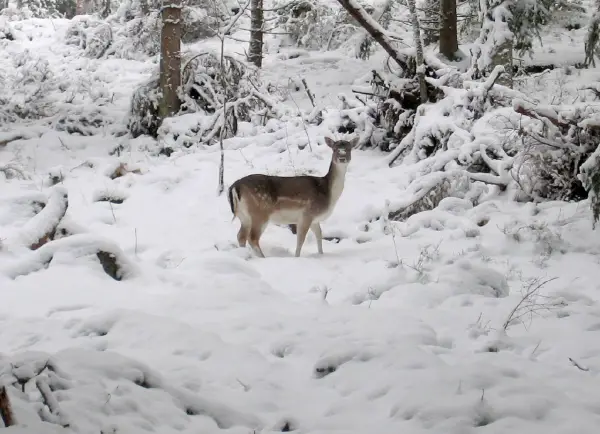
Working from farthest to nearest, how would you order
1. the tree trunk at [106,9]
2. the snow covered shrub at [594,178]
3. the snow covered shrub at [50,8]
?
the snow covered shrub at [50,8] < the tree trunk at [106,9] < the snow covered shrub at [594,178]

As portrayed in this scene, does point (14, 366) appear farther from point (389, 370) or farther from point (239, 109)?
point (239, 109)

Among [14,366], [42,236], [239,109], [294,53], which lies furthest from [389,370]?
[294,53]

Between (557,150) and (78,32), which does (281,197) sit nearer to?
(557,150)

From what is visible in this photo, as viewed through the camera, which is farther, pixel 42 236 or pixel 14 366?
pixel 42 236

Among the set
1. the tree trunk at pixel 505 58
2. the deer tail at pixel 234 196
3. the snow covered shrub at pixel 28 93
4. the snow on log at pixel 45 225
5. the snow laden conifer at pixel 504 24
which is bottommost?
the snow covered shrub at pixel 28 93

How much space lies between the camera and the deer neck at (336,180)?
8578mm

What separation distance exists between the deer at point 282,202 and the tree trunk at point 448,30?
737 cm

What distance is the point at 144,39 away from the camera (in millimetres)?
19281

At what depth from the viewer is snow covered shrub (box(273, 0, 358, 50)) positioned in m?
19.9

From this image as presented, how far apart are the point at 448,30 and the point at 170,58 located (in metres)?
6.10

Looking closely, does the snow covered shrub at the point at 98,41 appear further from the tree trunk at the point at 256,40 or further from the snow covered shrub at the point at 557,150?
the snow covered shrub at the point at 557,150

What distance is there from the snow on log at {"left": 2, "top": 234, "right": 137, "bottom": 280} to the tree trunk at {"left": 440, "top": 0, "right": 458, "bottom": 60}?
34.2 ft

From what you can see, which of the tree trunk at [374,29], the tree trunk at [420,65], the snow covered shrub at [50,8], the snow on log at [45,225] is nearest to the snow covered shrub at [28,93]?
the tree trunk at [374,29]

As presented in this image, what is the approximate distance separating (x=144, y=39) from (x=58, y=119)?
17.2 feet
